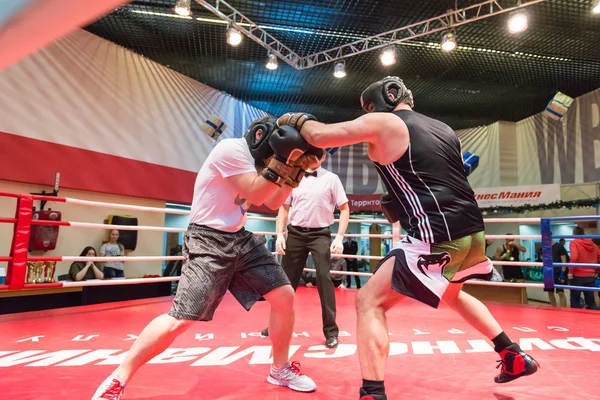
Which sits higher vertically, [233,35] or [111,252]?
[233,35]

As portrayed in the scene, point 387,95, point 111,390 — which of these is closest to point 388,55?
point 387,95

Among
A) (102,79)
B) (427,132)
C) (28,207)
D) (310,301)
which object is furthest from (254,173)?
(102,79)

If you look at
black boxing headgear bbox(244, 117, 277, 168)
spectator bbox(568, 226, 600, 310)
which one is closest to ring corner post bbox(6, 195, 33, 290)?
black boxing headgear bbox(244, 117, 277, 168)

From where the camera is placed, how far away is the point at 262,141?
172 centimetres

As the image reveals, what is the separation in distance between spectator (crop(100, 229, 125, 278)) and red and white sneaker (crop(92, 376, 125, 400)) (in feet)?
16.9

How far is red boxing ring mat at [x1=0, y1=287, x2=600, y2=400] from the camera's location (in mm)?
1872

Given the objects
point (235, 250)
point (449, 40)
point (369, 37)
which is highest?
point (369, 37)

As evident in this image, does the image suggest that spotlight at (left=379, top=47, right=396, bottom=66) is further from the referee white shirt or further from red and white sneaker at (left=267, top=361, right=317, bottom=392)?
red and white sneaker at (left=267, top=361, right=317, bottom=392)

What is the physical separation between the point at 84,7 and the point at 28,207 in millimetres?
3832

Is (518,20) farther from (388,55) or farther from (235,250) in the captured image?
(235,250)

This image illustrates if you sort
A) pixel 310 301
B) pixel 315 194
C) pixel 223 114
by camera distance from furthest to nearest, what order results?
pixel 223 114
pixel 310 301
pixel 315 194

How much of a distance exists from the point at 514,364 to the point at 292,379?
1.06 meters

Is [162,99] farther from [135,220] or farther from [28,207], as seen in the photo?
[28,207]

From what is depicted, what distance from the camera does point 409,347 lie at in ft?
8.84
